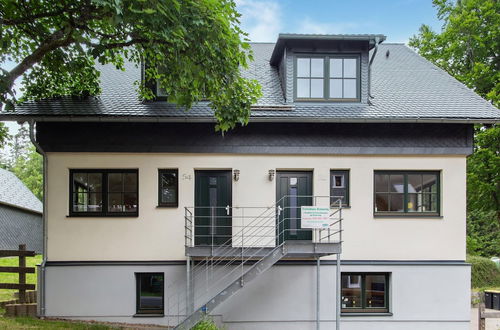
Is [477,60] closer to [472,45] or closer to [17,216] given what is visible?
[472,45]

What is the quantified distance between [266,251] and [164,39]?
16.8 feet

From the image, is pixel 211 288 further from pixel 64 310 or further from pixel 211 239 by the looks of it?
pixel 64 310

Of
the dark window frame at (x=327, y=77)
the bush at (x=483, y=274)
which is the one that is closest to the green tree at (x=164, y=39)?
the dark window frame at (x=327, y=77)

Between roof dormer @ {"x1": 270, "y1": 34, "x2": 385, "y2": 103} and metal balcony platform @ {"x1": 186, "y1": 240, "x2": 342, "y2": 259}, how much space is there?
390 centimetres

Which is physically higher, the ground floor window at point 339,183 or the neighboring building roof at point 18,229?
the ground floor window at point 339,183

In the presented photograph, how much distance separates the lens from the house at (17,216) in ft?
74.7

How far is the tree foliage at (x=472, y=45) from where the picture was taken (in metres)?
15.6

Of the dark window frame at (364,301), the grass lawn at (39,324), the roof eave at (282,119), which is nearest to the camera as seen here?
the grass lawn at (39,324)

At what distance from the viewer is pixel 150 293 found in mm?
9375

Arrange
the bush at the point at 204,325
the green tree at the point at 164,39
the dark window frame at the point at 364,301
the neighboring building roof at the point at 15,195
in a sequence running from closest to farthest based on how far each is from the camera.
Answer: the green tree at the point at 164,39
the bush at the point at 204,325
the dark window frame at the point at 364,301
the neighboring building roof at the point at 15,195

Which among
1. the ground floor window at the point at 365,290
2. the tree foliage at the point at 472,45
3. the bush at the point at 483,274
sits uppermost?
the tree foliage at the point at 472,45

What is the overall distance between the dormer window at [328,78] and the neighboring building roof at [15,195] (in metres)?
20.7

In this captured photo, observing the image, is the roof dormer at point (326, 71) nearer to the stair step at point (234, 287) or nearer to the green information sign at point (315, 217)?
the green information sign at point (315, 217)

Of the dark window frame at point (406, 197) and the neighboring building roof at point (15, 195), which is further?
the neighboring building roof at point (15, 195)
